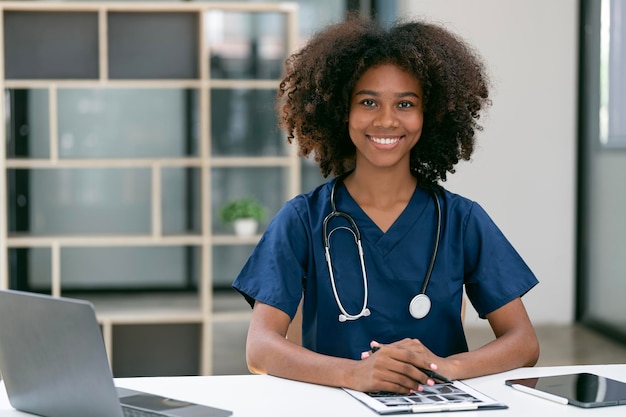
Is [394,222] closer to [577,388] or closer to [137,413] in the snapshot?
[577,388]

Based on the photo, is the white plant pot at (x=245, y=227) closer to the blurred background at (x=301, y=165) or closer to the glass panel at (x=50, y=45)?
the blurred background at (x=301, y=165)

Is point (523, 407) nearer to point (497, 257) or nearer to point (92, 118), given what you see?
point (497, 257)

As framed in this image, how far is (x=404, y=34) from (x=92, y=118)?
134 inches

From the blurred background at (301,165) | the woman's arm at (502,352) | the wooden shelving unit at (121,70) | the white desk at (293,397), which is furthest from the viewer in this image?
the blurred background at (301,165)

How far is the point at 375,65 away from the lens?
6.41ft

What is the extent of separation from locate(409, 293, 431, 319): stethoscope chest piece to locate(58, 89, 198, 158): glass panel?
3417mm

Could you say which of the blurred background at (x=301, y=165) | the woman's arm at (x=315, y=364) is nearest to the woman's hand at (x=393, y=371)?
the woman's arm at (x=315, y=364)

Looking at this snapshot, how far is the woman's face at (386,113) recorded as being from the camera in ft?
6.36

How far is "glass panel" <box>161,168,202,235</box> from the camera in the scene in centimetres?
530

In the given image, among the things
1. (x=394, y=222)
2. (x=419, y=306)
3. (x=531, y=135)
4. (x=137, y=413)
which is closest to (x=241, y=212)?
(x=531, y=135)

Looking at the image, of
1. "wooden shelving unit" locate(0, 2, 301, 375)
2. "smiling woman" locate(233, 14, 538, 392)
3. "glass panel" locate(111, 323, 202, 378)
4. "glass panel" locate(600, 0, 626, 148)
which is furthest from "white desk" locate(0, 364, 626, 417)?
"glass panel" locate(600, 0, 626, 148)

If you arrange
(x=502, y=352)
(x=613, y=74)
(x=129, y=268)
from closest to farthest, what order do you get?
(x=502, y=352) → (x=613, y=74) → (x=129, y=268)

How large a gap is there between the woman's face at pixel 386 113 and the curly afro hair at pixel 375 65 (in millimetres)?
20

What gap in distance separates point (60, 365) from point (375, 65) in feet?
2.99
